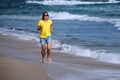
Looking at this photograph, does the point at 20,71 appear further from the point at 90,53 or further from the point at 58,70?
the point at 90,53

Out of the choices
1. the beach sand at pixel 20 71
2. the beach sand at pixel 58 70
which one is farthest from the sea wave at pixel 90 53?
the beach sand at pixel 20 71

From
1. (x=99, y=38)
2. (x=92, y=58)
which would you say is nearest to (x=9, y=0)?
(x=99, y=38)

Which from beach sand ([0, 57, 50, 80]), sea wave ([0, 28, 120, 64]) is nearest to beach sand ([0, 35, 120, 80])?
beach sand ([0, 57, 50, 80])

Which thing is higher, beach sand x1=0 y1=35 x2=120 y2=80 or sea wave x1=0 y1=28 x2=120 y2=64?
beach sand x1=0 y1=35 x2=120 y2=80

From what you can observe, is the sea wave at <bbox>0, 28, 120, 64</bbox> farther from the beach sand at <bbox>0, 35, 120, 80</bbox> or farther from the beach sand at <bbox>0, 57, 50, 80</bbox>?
the beach sand at <bbox>0, 57, 50, 80</bbox>

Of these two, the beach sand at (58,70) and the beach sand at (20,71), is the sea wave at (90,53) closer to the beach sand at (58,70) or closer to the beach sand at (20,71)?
the beach sand at (58,70)

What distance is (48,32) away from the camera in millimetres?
9367

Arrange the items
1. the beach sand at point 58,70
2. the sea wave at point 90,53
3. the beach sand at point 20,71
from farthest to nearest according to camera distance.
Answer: the sea wave at point 90,53
the beach sand at point 58,70
the beach sand at point 20,71

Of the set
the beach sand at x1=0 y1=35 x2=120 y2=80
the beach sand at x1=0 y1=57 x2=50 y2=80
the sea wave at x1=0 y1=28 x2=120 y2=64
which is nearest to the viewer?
the beach sand at x1=0 y1=57 x2=50 y2=80

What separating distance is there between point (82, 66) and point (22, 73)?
2461mm

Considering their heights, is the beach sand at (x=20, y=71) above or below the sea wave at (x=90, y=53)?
above

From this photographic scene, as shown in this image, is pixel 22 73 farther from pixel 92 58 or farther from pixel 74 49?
pixel 74 49

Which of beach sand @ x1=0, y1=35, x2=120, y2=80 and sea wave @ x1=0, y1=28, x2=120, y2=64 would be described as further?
sea wave @ x1=0, y1=28, x2=120, y2=64

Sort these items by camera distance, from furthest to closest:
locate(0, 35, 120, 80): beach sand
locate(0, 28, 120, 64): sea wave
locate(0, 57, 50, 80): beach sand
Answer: locate(0, 28, 120, 64): sea wave → locate(0, 35, 120, 80): beach sand → locate(0, 57, 50, 80): beach sand
